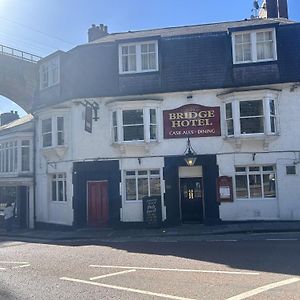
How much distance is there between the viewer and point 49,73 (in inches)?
896

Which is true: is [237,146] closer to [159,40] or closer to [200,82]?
[200,82]

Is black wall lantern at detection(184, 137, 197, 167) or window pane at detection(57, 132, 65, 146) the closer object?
black wall lantern at detection(184, 137, 197, 167)

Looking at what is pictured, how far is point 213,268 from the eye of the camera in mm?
9172

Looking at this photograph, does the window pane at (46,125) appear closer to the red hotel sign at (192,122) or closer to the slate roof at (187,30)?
the slate roof at (187,30)

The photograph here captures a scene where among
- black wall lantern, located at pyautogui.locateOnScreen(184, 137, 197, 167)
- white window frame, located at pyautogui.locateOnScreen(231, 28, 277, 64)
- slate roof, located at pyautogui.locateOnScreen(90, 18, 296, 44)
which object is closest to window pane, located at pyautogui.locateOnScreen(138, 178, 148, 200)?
black wall lantern, located at pyautogui.locateOnScreen(184, 137, 197, 167)

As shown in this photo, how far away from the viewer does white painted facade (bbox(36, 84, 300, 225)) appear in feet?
60.0

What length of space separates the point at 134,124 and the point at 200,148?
3401mm

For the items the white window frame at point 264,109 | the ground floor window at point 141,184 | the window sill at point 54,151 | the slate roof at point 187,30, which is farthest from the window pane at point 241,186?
the window sill at point 54,151

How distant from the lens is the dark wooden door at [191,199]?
1920 cm

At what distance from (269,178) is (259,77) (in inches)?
187

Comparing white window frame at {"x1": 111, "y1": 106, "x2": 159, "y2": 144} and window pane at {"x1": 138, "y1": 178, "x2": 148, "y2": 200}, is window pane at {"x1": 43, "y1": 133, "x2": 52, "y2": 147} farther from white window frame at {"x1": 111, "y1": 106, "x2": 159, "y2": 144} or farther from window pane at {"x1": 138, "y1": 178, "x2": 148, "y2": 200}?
window pane at {"x1": 138, "y1": 178, "x2": 148, "y2": 200}

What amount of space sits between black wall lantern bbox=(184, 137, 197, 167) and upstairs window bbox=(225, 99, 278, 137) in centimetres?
182

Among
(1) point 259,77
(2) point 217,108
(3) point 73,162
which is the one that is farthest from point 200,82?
(3) point 73,162

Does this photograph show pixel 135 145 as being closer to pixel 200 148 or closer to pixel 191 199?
pixel 200 148
